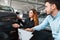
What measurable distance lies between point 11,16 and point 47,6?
4884mm

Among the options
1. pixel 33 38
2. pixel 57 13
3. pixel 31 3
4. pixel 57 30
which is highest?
pixel 57 13

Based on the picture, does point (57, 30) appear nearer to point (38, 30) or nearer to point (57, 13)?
point (57, 13)

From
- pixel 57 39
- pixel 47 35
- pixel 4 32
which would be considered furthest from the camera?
pixel 4 32

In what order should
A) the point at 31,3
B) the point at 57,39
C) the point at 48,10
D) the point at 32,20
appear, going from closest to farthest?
1. the point at 57,39
2. the point at 48,10
3. the point at 32,20
4. the point at 31,3

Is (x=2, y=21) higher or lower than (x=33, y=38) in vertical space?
lower

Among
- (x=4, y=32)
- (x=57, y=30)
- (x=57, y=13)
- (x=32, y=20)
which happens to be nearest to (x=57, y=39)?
(x=57, y=30)

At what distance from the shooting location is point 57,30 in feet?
9.34

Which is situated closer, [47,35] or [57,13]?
[57,13]

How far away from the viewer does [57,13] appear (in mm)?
2932

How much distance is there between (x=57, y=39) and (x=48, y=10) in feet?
1.38

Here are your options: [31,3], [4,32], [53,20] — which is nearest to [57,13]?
[53,20]

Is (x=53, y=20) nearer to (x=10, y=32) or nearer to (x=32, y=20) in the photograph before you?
(x=32, y=20)

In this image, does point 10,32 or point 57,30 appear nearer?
point 57,30

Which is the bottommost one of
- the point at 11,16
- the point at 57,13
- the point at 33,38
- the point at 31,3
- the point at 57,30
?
the point at 31,3
